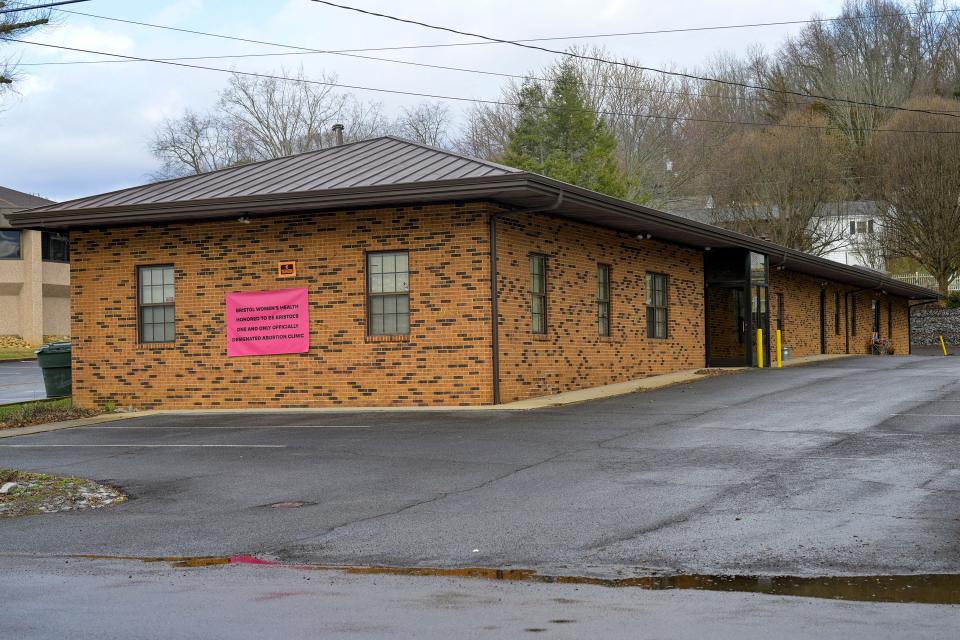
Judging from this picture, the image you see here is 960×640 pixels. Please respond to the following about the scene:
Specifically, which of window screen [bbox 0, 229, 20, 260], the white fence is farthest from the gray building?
the white fence

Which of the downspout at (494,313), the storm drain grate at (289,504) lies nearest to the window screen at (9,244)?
the downspout at (494,313)

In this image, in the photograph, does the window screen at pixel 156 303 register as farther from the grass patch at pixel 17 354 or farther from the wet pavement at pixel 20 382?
the grass patch at pixel 17 354

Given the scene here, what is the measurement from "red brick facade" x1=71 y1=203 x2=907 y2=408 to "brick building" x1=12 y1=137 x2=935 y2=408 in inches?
1.3

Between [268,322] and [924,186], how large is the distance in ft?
139

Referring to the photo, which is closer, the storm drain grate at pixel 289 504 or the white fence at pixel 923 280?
the storm drain grate at pixel 289 504

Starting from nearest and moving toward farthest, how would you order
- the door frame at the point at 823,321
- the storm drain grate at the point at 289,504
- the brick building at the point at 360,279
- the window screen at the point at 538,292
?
the storm drain grate at the point at 289,504 < the brick building at the point at 360,279 < the window screen at the point at 538,292 < the door frame at the point at 823,321

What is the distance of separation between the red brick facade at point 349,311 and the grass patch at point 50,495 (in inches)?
326

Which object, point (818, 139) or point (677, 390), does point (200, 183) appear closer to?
point (677, 390)

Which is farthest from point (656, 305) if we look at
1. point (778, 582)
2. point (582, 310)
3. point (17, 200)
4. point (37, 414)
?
point (17, 200)

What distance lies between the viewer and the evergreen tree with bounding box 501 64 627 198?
4978cm

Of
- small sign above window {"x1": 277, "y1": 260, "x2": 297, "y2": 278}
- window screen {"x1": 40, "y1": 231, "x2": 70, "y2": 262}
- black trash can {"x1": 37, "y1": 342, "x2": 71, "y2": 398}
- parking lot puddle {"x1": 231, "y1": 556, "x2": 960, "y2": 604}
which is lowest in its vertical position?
parking lot puddle {"x1": 231, "y1": 556, "x2": 960, "y2": 604}

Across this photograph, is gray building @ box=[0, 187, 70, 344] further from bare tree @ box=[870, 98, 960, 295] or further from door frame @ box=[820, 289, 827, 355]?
bare tree @ box=[870, 98, 960, 295]

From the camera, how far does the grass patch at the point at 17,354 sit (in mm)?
45656

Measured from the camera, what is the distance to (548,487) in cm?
1038
